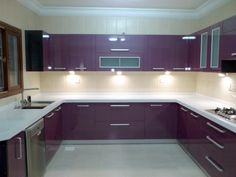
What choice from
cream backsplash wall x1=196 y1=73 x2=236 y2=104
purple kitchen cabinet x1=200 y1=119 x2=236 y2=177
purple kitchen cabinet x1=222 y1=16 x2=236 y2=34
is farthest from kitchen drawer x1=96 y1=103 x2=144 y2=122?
purple kitchen cabinet x1=222 y1=16 x2=236 y2=34

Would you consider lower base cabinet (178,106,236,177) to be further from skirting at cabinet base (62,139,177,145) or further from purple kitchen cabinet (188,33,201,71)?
purple kitchen cabinet (188,33,201,71)

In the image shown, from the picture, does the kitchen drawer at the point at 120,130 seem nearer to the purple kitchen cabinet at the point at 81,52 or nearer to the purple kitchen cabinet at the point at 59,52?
the purple kitchen cabinet at the point at 81,52

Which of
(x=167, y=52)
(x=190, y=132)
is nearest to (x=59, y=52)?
(x=167, y=52)

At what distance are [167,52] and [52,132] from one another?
101 inches

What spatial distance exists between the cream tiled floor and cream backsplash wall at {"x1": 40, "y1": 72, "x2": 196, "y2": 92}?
1208 mm

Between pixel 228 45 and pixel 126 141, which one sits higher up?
pixel 228 45

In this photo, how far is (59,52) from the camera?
14.1 feet

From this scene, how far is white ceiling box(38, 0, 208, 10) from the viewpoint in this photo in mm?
3938

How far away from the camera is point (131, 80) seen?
477 centimetres

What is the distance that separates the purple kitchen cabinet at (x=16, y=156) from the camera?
1989 millimetres

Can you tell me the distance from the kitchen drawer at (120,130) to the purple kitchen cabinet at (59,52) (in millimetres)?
1309

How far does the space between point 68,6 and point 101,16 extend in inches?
26.1

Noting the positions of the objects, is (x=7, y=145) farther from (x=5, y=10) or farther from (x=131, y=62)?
(x=131, y=62)

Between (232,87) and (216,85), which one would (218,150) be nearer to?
(232,87)
